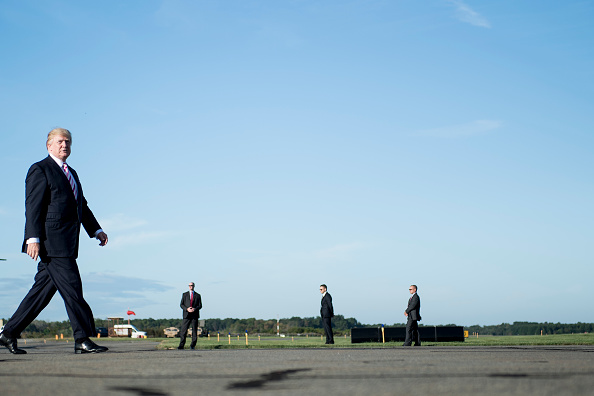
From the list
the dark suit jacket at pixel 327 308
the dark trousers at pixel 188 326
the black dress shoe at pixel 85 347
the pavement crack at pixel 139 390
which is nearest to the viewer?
the pavement crack at pixel 139 390

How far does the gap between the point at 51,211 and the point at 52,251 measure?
0.49m

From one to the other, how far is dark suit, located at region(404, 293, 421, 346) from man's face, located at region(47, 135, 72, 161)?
12.3m

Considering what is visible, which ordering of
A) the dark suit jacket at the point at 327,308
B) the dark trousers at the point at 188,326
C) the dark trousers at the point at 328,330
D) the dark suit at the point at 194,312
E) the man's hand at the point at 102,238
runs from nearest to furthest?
the man's hand at the point at 102,238 → the dark trousers at the point at 188,326 → the dark suit at the point at 194,312 → the dark trousers at the point at 328,330 → the dark suit jacket at the point at 327,308

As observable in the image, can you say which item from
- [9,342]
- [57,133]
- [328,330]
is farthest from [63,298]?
[328,330]

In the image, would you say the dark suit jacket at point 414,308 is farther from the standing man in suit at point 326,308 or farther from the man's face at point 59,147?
the man's face at point 59,147

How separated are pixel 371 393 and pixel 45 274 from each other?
18.0ft

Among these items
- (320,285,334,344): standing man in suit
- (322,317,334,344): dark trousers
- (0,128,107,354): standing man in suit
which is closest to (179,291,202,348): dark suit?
(322,317,334,344): dark trousers

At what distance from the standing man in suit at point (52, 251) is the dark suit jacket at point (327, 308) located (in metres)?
14.2

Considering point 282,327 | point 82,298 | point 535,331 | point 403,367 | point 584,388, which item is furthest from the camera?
point 282,327

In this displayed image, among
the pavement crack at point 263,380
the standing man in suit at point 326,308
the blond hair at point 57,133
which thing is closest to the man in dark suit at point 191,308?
the standing man in suit at point 326,308

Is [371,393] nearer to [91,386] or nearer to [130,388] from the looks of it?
[130,388]

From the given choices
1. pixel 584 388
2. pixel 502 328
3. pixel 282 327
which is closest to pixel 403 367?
pixel 584 388

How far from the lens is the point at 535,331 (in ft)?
187

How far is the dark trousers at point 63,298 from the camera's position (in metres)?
7.79
